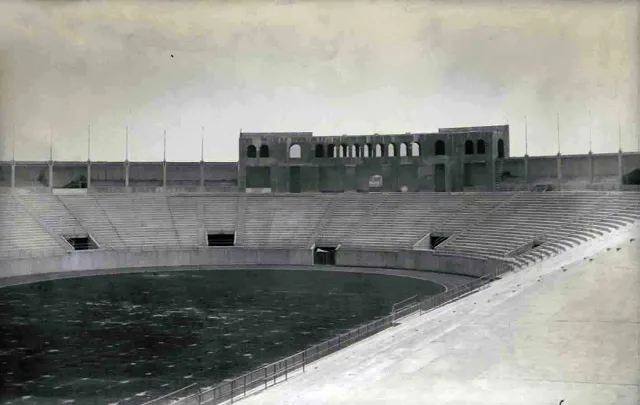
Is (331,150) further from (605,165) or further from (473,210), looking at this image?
(605,165)

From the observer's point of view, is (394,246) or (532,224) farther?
(394,246)

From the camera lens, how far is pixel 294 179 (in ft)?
176

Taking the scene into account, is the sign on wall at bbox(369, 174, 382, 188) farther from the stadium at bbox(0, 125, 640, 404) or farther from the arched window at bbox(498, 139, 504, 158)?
the arched window at bbox(498, 139, 504, 158)

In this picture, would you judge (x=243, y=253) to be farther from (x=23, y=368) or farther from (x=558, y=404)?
(x=558, y=404)

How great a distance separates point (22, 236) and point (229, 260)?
11647 mm

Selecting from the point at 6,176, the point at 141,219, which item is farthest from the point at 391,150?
the point at 6,176

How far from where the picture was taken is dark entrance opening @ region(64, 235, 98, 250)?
1646 inches

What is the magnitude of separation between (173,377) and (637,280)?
11.3 metres

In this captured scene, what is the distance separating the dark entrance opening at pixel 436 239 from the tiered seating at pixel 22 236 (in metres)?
20.8

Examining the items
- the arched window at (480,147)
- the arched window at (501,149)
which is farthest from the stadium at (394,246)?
the arched window at (501,149)

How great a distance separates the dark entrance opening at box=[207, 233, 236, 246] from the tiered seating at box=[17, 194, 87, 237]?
7711mm

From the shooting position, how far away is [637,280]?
57.5ft

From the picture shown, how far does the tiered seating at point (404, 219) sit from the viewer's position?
4234 centimetres

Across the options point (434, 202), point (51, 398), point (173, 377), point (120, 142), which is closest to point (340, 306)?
point (173, 377)
